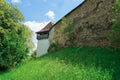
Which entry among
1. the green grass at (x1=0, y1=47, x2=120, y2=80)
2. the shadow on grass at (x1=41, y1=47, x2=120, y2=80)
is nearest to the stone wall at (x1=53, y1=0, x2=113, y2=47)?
the shadow on grass at (x1=41, y1=47, x2=120, y2=80)

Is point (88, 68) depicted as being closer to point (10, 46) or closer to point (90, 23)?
point (90, 23)

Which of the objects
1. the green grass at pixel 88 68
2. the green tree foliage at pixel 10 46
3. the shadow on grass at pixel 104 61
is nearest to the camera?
the green grass at pixel 88 68

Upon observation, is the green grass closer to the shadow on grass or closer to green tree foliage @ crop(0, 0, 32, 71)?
the shadow on grass

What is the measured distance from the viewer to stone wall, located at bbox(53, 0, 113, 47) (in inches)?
587

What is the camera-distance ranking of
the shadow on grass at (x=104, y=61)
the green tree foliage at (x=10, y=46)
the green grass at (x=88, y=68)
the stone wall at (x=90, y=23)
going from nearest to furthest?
the green grass at (x=88, y=68)
the shadow on grass at (x=104, y=61)
the stone wall at (x=90, y=23)
the green tree foliage at (x=10, y=46)

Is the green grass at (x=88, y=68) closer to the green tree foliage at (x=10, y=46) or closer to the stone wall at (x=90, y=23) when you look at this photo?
the stone wall at (x=90, y=23)

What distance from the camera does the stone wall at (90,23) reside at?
49.0 feet

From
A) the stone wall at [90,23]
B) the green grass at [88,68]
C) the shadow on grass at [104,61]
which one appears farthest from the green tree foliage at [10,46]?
the shadow on grass at [104,61]

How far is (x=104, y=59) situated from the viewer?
11.3m

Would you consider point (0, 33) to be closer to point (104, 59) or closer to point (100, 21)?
point (100, 21)

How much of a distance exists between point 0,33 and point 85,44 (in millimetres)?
8720

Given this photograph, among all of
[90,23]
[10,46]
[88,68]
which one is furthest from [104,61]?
[10,46]

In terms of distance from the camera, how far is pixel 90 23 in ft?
54.9

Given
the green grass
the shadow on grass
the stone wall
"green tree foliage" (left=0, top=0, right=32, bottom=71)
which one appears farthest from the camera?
"green tree foliage" (left=0, top=0, right=32, bottom=71)
